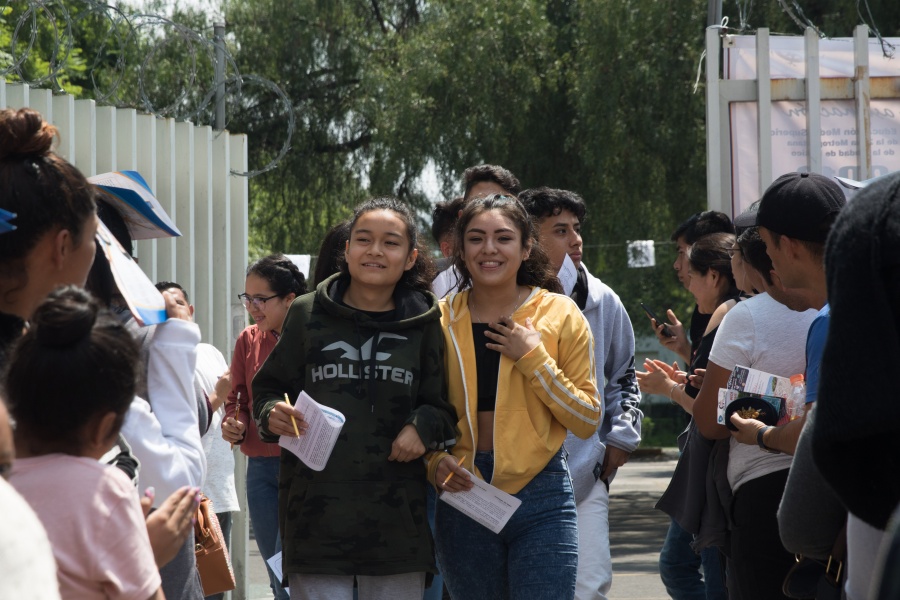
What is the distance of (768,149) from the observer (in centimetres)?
857

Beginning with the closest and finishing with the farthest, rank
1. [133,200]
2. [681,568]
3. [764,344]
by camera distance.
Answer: [133,200] < [764,344] < [681,568]

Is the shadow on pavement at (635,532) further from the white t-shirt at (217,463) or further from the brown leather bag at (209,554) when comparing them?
the brown leather bag at (209,554)

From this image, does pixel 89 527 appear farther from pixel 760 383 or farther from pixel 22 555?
pixel 760 383

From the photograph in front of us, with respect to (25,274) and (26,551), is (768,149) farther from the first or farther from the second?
(26,551)

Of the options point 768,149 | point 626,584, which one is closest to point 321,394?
point 768,149

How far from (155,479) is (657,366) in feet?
10.7

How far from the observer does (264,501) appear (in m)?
6.82

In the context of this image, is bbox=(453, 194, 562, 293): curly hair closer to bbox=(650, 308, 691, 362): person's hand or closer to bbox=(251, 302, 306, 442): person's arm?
bbox=(251, 302, 306, 442): person's arm

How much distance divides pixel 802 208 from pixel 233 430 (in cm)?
366

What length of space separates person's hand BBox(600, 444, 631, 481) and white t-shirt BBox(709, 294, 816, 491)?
43.9 inches

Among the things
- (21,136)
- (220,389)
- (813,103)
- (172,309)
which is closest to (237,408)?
(220,389)

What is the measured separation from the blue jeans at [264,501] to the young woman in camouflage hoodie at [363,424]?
2.29 meters

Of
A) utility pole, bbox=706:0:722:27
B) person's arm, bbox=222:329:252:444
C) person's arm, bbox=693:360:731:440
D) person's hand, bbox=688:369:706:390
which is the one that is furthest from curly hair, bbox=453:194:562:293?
utility pole, bbox=706:0:722:27

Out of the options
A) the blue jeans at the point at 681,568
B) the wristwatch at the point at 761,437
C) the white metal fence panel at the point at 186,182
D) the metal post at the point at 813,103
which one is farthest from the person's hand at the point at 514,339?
the metal post at the point at 813,103
